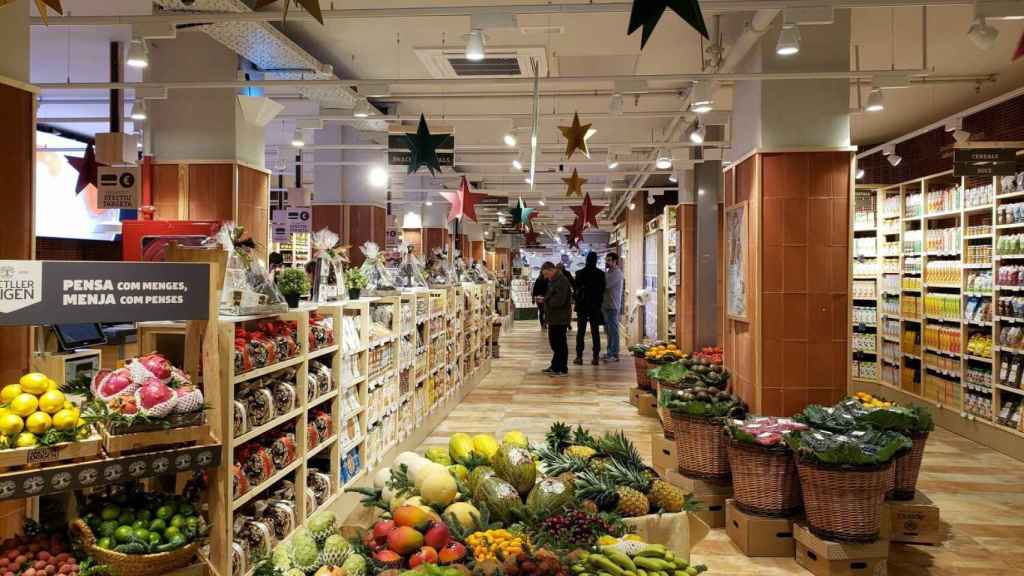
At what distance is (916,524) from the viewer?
15.2 feet

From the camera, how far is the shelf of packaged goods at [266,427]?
11.7 feet

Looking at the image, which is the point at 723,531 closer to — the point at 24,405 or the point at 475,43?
the point at 475,43

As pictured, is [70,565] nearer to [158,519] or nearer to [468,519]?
[158,519]

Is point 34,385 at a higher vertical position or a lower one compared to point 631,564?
higher

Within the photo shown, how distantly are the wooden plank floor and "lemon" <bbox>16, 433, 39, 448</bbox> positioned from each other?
138 inches

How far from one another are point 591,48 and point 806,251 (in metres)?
3.45

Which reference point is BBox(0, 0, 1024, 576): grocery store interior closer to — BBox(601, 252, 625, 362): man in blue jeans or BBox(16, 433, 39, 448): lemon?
BBox(16, 433, 39, 448): lemon

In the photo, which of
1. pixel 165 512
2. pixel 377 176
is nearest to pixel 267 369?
pixel 165 512

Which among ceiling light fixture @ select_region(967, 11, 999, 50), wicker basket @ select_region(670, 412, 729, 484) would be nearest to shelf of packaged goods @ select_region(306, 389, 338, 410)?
wicker basket @ select_region(670, 412, 729, 484)

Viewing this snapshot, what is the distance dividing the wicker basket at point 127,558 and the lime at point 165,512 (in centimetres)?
16

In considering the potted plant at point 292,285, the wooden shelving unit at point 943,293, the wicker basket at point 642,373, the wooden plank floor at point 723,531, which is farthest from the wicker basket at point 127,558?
the wicker basket at point 642,373

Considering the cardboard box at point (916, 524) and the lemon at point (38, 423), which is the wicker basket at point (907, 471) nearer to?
the cardboard box at point (916, 524)

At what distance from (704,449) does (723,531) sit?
1.86ft

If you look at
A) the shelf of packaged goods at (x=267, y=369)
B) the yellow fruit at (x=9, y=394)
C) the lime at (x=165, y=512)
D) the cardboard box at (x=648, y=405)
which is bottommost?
the cardboard box at (x=648, y=405)
